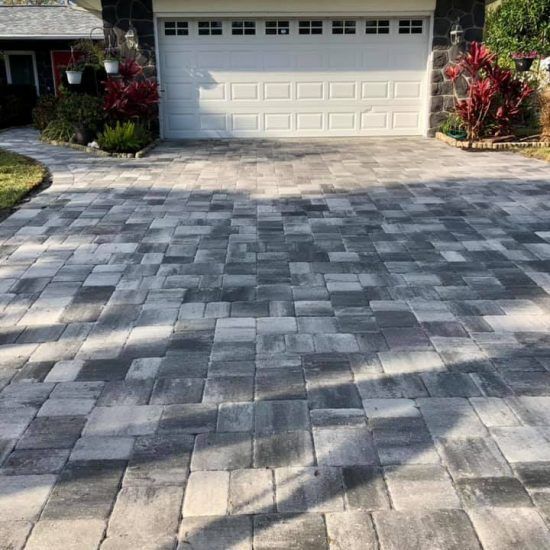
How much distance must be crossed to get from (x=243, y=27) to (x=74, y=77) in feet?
10.7

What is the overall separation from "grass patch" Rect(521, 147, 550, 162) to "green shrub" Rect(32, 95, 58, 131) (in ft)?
28.3

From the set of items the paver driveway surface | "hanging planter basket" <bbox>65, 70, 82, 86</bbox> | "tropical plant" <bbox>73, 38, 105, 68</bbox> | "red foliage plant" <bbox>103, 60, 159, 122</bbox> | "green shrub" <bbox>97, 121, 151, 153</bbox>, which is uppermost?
"tropical plant" <bbox>73, 38, 105, 68</bbox>

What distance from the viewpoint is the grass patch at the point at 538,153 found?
9092mm

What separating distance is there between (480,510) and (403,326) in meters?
1.58

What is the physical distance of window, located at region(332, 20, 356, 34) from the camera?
440 inches

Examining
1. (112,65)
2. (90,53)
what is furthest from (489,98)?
(90,53)

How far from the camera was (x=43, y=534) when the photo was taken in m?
1.98

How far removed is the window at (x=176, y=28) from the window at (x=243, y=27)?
871 millimetres

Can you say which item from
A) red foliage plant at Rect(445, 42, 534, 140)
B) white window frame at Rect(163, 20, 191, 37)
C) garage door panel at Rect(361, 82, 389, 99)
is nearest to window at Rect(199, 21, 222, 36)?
white window frame at Rect(163, 20, 191, 37)

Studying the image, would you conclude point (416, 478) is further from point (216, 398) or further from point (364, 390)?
point (216, 398)

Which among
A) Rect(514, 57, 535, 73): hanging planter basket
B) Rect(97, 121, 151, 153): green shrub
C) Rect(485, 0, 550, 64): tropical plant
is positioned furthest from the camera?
Rect(485, 0, 550, 64): tropical plant

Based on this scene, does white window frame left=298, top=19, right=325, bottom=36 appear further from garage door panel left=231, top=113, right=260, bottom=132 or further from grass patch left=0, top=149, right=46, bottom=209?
grass patch left=0, top=149, right=46, bottom=209

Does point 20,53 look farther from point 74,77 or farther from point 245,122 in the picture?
point 245,122

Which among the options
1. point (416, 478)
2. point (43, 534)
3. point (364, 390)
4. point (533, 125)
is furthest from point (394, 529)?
point (533, 125)
